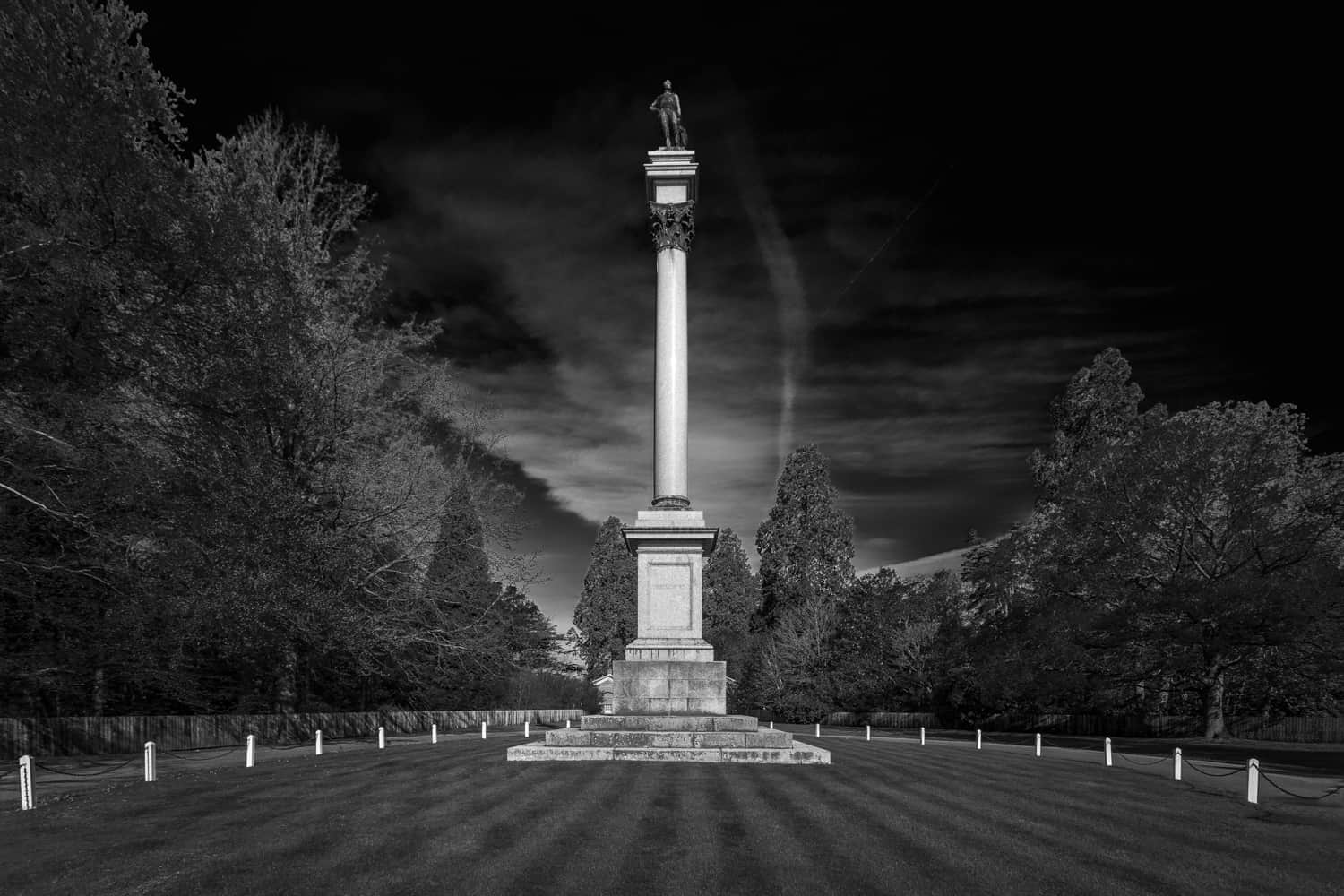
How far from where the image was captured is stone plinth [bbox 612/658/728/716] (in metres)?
20.2

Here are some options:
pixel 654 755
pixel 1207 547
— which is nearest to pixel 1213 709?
pixel 1207 547

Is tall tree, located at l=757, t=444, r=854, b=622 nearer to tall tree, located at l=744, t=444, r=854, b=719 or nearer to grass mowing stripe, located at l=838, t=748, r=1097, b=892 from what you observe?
tall tree, located at l=744, t=444, r=854, b=719

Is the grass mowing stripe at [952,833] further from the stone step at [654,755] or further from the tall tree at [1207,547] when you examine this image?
the tall tree at [1207,547]

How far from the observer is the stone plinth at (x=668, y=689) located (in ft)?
66.2

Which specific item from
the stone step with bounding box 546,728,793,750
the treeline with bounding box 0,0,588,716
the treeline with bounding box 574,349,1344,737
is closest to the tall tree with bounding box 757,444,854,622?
the treeline with bounding box 574,349,1344,737

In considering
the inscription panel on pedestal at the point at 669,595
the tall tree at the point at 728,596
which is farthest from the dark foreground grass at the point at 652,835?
the tall tree at the point at 728,596

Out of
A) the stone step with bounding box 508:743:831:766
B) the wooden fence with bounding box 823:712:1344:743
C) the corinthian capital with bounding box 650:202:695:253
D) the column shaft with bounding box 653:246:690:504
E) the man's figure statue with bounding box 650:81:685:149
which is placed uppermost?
the man's figure statue with bounding box 650:81:685:149

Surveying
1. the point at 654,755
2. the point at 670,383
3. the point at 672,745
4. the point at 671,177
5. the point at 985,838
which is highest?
the point at 671,177

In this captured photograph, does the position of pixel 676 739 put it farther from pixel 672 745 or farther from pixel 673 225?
pixel 673 225

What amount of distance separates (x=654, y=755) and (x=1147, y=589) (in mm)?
24879

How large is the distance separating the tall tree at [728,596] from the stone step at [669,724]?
47060mm

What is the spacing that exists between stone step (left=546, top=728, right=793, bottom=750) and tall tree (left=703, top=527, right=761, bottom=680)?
47.8 metres

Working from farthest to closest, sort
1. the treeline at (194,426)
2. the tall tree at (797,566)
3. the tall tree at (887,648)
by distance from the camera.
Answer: the tall tree at (797,566)
the tall tree at (887,648)
the treeline at (194,426)

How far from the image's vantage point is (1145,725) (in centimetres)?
3900
